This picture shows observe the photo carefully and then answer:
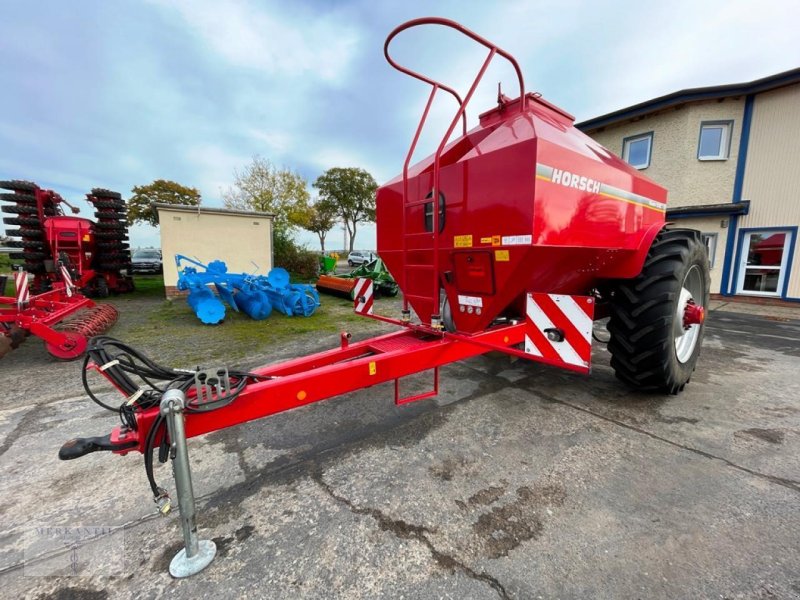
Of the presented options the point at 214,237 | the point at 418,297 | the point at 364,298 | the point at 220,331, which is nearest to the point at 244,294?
the point at 220,331

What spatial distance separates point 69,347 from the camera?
4488 millimetres

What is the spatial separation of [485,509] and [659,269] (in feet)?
7.99

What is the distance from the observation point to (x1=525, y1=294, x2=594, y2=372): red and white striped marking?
2324mm

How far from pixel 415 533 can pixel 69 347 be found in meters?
5.04

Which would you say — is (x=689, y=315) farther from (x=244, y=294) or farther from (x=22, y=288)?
(x=22, y=288)

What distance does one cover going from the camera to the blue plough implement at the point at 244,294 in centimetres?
712

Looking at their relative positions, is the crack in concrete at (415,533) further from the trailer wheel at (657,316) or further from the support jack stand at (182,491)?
the trailer wheel at (657,316)

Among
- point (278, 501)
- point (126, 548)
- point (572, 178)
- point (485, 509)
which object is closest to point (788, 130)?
point (572, 178)

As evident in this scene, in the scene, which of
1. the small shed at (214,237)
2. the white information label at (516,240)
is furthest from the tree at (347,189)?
the white information label at (516,240)

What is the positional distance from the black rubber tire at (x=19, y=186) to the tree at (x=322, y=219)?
834 inches

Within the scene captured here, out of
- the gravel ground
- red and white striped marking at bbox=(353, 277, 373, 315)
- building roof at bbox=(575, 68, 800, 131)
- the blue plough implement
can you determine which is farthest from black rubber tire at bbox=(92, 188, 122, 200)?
building roof at bbox=(575, 68, 800, 131)

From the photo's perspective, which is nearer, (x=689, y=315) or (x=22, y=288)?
(x=689, y=315)

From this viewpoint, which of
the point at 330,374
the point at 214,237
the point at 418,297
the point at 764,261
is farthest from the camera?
the point at 214,237

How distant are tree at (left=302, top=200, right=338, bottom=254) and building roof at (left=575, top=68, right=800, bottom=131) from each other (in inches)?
925
